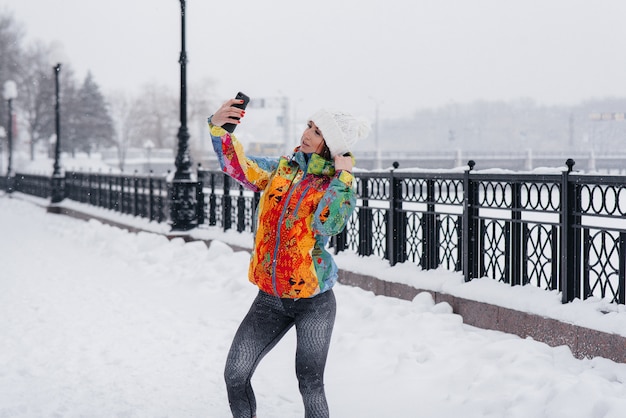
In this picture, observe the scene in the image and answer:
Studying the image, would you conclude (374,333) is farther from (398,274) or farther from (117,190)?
(117,190)

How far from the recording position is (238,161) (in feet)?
12.6

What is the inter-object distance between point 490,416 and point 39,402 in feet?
9.90

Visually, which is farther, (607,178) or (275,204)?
(607,178)

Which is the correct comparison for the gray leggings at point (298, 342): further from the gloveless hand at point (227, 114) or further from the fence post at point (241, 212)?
the fence post at point (241, 212)

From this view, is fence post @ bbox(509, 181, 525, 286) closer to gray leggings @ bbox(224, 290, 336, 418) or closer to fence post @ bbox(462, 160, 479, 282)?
fence post @ bbox(462, 160, 479, 282)

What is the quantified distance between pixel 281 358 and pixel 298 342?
3.45 m

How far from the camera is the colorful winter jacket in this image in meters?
3.64

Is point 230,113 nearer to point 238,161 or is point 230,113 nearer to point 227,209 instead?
point 238,161

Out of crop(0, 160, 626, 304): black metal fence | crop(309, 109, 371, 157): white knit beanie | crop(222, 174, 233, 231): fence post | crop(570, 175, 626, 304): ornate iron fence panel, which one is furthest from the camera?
crop(222, 174, 233, 231): fence post

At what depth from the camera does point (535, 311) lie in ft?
21.9

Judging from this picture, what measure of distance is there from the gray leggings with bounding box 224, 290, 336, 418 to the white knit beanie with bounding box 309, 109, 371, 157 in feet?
2.26

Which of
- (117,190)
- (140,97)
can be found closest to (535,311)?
(117,190)

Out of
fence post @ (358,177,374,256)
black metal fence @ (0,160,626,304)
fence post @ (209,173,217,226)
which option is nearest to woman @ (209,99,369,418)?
black metal fence @ (0,160,626,304)

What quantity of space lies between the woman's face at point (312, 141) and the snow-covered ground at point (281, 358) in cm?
227
